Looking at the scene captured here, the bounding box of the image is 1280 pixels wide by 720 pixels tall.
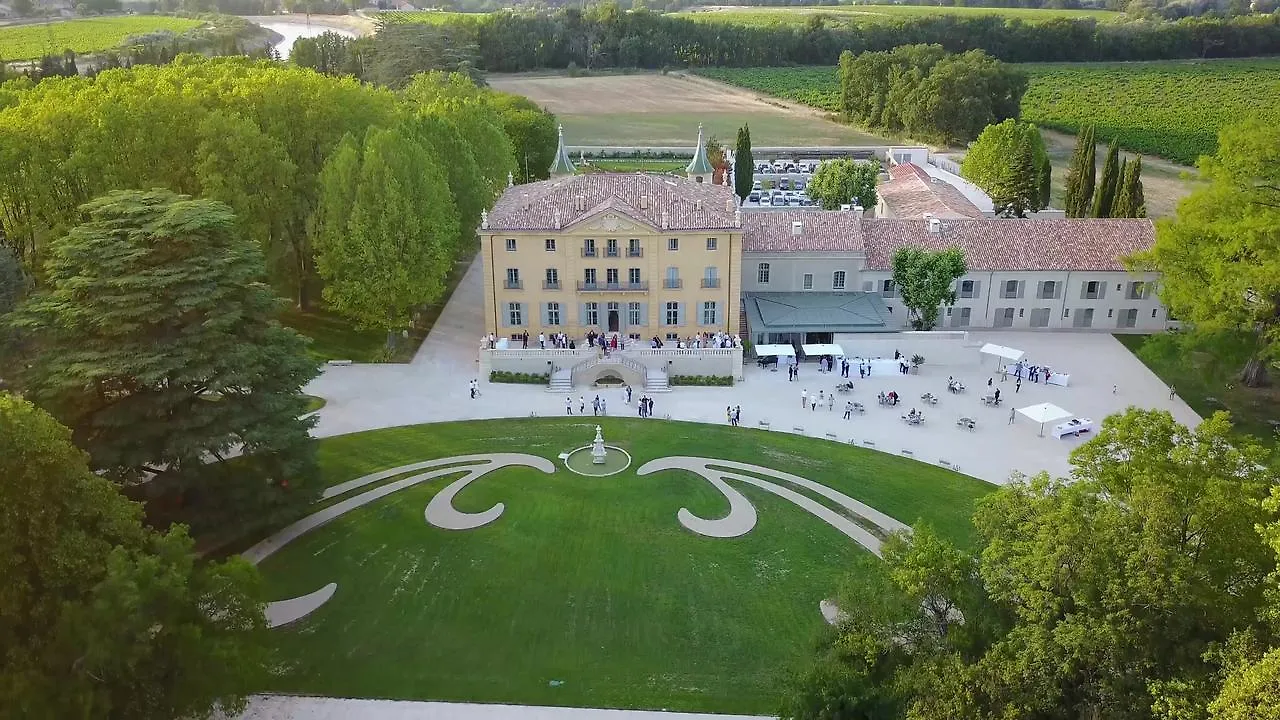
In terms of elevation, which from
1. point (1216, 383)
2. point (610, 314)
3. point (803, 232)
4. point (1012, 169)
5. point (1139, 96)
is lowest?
point (1216, 383)

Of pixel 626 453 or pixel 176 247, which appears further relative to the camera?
pixel 626 453

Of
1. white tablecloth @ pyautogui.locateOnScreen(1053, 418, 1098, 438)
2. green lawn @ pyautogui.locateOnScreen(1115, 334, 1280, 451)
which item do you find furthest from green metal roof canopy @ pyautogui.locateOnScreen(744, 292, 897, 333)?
green lawn @ pyautogui.locateOnScreen(1115, 334, 1280, 451)

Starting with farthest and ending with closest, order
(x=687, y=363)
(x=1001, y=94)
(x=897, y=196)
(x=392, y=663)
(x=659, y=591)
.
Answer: (x=1001, y=94), (x=897, y=196), (x=687, y=363), (x=659, y=591), (x=392, y=663)

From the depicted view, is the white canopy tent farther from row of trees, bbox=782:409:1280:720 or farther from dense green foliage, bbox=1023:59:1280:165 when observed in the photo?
dense green foliage, bbox=1023:59:1280:165

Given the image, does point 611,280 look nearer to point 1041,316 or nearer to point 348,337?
point 348,337

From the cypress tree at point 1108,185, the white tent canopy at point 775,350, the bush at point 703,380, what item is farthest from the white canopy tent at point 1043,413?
the cypress tree at point 1108,185

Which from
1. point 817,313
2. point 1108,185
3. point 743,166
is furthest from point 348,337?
point 1108,185

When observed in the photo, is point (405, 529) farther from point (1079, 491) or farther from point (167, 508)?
point (1079, 491)

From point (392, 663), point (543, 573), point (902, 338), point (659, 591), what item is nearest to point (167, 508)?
point (392, 663)
